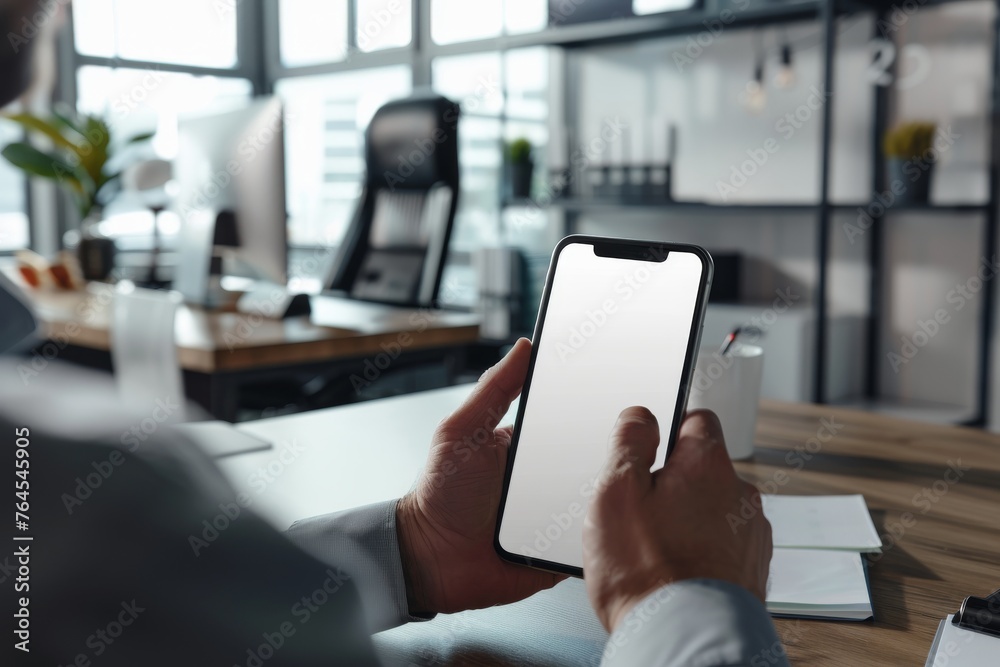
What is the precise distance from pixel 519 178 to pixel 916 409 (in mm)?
1900

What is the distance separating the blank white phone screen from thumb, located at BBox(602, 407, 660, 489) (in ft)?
0.28

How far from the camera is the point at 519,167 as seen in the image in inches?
157

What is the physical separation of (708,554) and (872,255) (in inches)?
122

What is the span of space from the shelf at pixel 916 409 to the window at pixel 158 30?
166 inches

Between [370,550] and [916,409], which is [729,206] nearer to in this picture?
[916,409]

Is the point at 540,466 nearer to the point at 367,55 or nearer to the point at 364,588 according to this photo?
the point at 364,588

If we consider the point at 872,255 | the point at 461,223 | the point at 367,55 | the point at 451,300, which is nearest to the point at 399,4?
the point at 367,55

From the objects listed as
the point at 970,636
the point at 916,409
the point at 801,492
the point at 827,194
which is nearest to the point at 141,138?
the point at 827,194

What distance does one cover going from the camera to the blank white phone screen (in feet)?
1.88

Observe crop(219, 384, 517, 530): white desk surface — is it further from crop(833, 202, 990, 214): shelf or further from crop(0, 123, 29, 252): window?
crop(0, 123, 29, 252): window

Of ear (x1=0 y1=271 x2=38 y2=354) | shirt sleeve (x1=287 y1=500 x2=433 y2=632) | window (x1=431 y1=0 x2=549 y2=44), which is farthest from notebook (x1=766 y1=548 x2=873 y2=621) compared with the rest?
Answer: window (x1=431 y1=0 x2=549 y2=44)

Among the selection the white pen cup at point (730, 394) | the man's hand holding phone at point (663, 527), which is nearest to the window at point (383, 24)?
the white pen cup at point (730, 394)

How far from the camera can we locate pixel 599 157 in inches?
145

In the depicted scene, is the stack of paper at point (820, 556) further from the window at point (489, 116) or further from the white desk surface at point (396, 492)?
the window at point (489, 116)
